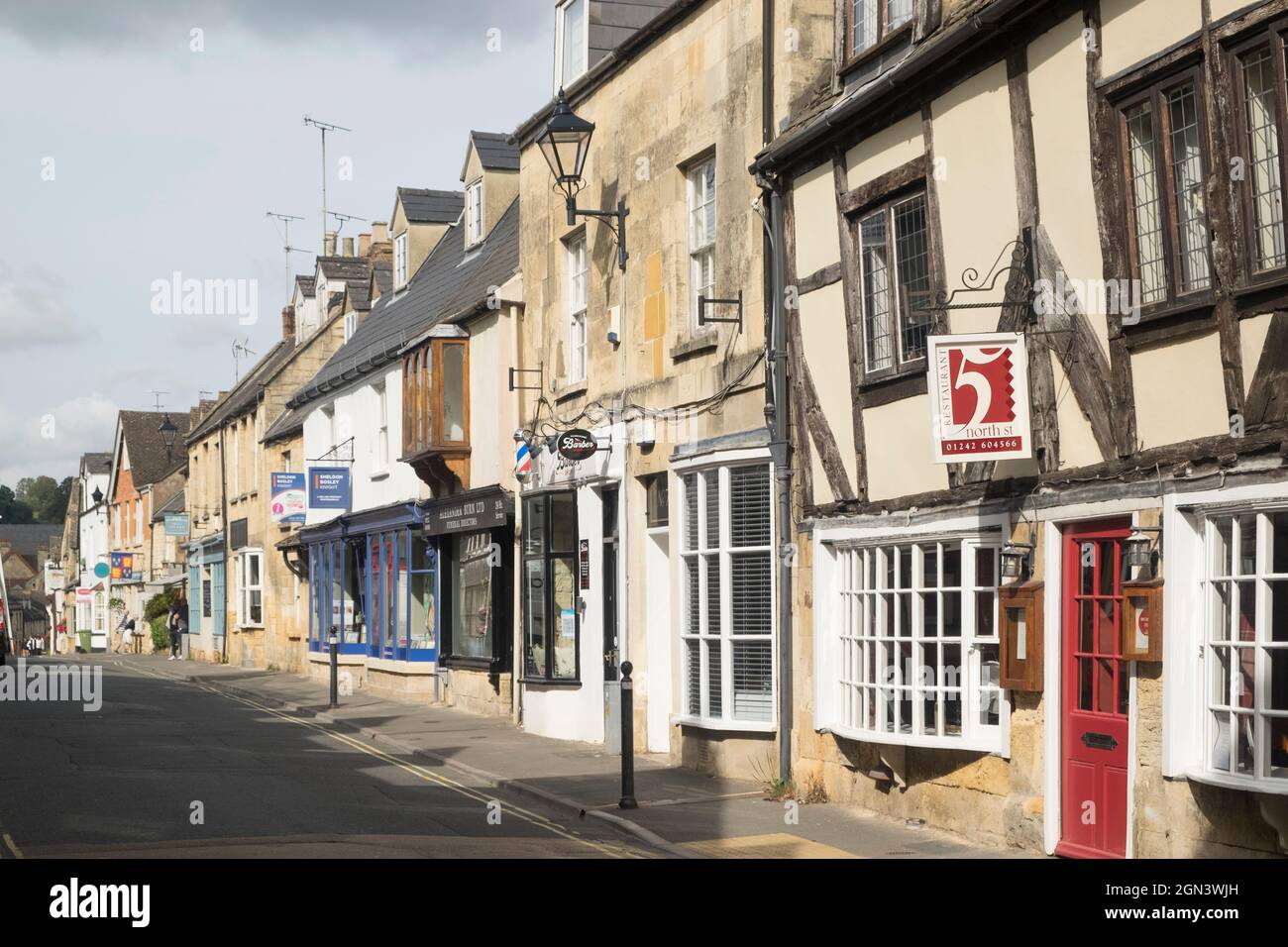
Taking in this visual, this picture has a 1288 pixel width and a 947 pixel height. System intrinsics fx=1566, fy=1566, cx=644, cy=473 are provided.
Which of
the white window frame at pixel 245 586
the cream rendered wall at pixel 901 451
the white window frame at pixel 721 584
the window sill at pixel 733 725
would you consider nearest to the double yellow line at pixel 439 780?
the window sill at pixel 733 725

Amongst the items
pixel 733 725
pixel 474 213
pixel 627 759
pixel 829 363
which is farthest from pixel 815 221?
pixel 474 213

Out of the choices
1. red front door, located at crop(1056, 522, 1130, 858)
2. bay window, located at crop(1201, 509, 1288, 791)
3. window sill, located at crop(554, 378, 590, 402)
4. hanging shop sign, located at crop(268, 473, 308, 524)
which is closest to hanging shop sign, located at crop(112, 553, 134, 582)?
hanging shop sign, located at crop(268, 473, 308, 524)

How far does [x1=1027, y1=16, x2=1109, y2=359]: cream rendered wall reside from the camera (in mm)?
10281

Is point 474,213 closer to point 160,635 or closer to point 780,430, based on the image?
point 780,430

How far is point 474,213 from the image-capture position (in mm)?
28703

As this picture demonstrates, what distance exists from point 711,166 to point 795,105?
6.94 ft

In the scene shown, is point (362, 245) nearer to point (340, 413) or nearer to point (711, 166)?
point (340, 413)

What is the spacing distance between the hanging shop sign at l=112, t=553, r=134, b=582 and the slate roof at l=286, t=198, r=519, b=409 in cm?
3343

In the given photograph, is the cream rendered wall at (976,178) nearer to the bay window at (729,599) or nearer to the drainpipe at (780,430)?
the drainpipe at (780,430)

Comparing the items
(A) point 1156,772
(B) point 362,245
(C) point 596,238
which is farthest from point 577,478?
(B) point 362,245

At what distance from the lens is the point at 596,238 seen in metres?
19.5

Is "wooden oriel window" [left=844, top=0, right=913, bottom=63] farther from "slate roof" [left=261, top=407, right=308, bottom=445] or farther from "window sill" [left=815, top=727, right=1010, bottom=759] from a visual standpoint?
"slate roof" [left=261, top=407, right=308, bottom=445]

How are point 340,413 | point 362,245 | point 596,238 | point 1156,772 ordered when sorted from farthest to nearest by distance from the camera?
point 362,245 < point 340,413 < point 596,238 < point 1156,772

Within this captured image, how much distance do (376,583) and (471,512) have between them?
23.9 feet
